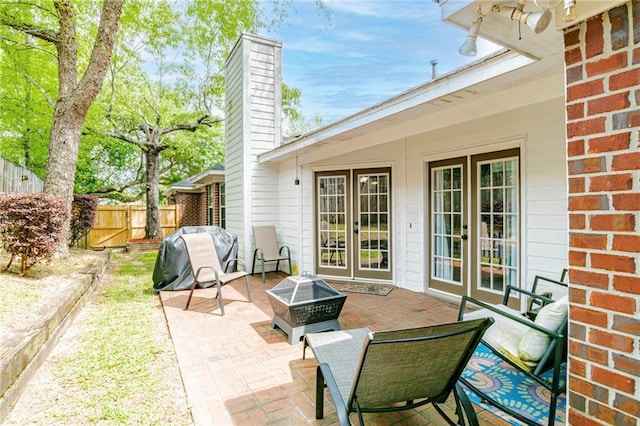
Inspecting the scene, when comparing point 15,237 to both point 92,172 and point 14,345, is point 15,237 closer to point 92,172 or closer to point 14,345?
point 14,345

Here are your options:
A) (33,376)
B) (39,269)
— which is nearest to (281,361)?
(33,376)

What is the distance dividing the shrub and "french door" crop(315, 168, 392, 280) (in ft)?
20.9

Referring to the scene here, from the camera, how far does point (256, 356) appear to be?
320cm

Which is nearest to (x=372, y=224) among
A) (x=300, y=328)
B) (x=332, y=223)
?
(x=332, y=223)

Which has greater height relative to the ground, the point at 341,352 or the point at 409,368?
the point at 409,368

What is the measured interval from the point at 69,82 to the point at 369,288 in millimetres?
7029

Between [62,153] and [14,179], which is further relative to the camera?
[14,179]

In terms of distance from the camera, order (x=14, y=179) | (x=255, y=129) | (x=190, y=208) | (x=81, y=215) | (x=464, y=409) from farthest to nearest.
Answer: (x=190, y=208)
(x=81, y=215)
(x=255, y=129)
(x=14, y=179)
(x=464, y=409)

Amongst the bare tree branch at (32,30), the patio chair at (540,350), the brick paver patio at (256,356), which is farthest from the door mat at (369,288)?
the bare tree branch at (32,30)

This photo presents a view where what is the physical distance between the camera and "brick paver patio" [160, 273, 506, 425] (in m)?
2.31

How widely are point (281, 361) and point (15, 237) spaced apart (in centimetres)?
394

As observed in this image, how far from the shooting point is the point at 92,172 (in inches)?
767

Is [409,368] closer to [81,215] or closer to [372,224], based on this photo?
[372,224]

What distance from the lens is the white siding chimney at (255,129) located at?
7188 millimetres
